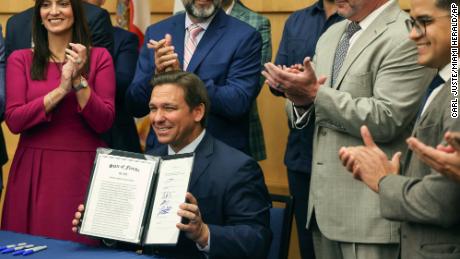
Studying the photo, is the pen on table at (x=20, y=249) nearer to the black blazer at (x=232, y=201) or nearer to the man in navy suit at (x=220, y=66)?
the black blazer at (x=232, y=201)

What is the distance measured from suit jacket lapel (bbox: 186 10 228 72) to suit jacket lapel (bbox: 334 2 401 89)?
0.83 meters

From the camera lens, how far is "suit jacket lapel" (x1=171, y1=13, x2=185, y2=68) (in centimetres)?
426

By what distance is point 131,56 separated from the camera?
477 cm

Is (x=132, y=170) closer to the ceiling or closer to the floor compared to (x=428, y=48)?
closer to the floor

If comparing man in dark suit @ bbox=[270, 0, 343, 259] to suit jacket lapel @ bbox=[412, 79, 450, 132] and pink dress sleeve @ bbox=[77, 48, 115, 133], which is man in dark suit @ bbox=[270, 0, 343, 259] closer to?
pink dress sleeve @ bbox=[77, 48, 115, 133]

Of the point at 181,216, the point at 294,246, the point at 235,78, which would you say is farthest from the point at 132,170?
the point at 294,246

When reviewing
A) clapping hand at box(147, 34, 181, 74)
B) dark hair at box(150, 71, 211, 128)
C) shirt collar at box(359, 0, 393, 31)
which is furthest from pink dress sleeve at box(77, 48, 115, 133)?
shirt collar at box(359, 0, 393, 31)

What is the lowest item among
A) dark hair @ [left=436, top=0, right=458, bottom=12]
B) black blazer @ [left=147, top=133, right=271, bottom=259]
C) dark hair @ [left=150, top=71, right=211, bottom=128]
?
black blazer @ [left=147, top=133, right=271, bottom=259]

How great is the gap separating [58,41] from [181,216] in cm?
151

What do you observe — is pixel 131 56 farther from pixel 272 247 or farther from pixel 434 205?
pixel 434 205

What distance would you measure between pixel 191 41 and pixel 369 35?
106 centimetres

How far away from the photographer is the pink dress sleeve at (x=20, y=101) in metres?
4.02

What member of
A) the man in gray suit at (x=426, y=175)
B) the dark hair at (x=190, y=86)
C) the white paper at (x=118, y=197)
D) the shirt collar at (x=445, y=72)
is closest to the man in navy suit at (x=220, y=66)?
the dark hair at (x=190, y=86)

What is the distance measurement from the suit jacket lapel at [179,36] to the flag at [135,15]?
133 cm
